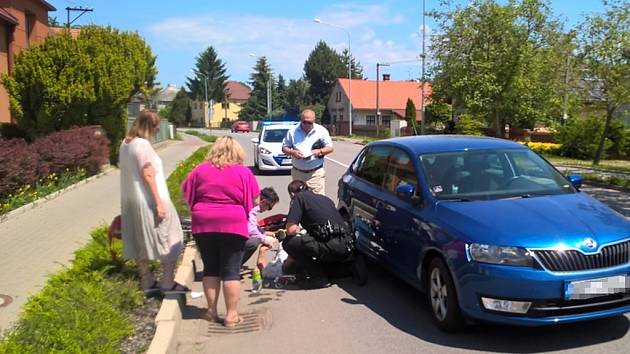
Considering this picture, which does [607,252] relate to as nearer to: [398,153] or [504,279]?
[504,279]

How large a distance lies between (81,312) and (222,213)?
4.39 feet

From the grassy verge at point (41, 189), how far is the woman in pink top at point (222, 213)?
6.30 metres

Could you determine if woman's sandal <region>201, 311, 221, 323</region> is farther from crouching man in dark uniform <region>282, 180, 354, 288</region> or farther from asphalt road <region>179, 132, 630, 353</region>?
crouching man in dark uniform <region>282, 180, 354, 288</region>

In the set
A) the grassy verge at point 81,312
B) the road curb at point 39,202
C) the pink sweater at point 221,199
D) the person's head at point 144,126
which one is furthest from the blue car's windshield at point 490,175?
the road curb at point 39,202

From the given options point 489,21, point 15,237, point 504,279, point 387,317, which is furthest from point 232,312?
point 489,21

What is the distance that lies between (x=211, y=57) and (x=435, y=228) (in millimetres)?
117661

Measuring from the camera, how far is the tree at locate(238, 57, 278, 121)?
323ft

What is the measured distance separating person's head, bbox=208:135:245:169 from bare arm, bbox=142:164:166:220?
545mm

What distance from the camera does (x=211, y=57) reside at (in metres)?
118

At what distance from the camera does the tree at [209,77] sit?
116688 mm

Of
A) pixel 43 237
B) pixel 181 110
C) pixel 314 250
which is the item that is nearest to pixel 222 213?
pixel 314 250

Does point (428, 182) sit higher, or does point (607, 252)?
point (428, 182)

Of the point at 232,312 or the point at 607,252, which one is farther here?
the point at 232,312

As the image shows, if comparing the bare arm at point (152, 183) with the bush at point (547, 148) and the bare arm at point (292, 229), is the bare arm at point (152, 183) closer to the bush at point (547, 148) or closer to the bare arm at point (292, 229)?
the bare arm at point (292, 229)
